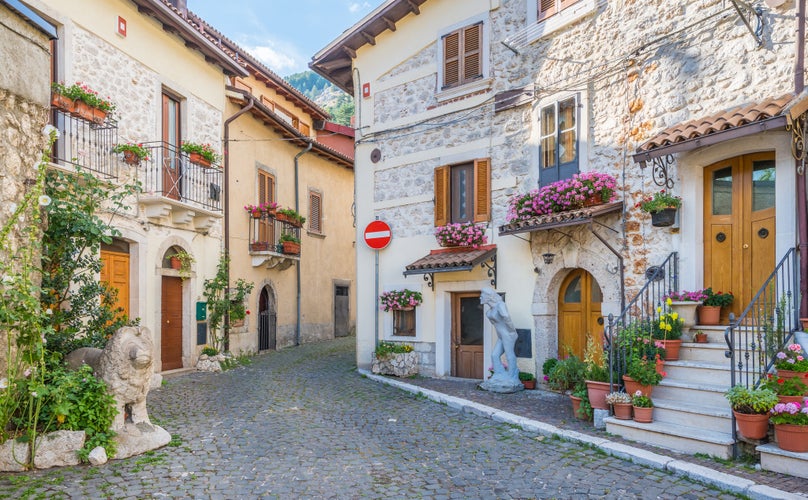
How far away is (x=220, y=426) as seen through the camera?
22.0ft

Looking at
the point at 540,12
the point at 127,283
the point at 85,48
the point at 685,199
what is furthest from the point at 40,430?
the point at 540,12

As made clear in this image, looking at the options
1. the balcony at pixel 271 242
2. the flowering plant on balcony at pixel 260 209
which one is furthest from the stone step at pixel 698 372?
the flowering plant on balcony at pixel 260 209

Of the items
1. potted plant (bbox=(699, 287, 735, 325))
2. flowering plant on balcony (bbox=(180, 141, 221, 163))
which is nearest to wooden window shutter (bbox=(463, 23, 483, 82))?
potted plant (bbox=(699, 287, 735, 325))

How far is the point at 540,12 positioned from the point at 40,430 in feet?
29.1

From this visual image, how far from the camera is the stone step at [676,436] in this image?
5.22 meters

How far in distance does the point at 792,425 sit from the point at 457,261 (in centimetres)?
535

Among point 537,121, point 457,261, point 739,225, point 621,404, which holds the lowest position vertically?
point 621,404

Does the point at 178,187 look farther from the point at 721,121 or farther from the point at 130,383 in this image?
the point at 721,121

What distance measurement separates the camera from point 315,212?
18562 mm

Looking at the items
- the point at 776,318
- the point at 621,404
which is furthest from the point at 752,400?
the point at 776,318

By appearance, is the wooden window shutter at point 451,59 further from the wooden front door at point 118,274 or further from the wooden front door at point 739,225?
the wooden front door at point 118,274

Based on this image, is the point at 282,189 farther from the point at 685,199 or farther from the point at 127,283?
the point at 685,199

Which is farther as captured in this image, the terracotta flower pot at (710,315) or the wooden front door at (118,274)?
the wooden front door at (118,274)

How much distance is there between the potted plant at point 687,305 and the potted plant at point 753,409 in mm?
1766
